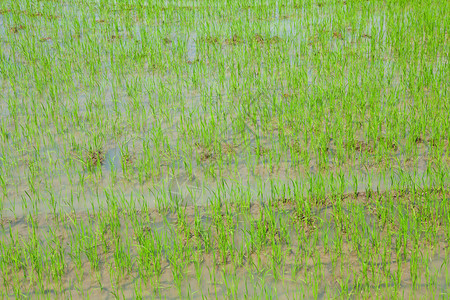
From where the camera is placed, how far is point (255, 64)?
17.2ft

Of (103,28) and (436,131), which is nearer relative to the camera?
(436,131)

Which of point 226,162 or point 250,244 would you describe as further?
point 226,162

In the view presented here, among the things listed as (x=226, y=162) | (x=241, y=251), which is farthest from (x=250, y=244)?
(x=226, y=162)

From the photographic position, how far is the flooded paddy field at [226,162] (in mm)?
2420

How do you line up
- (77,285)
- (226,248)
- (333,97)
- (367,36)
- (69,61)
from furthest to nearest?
(367,36) < (69,61) < (333,97) < (226,248) < (77,285)

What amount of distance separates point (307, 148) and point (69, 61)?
3.13 meters

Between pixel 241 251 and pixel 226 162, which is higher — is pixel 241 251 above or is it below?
Result: below

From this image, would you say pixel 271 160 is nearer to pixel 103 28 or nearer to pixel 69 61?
pixel 69 61

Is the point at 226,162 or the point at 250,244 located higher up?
the point at 226,162

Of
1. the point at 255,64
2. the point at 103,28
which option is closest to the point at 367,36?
the point at 255,64

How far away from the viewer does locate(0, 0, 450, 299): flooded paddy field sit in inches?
95.3

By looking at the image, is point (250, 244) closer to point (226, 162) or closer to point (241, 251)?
point (241, 251)

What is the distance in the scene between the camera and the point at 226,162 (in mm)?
3510

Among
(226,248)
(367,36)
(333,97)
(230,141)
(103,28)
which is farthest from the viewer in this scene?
(103,28)
